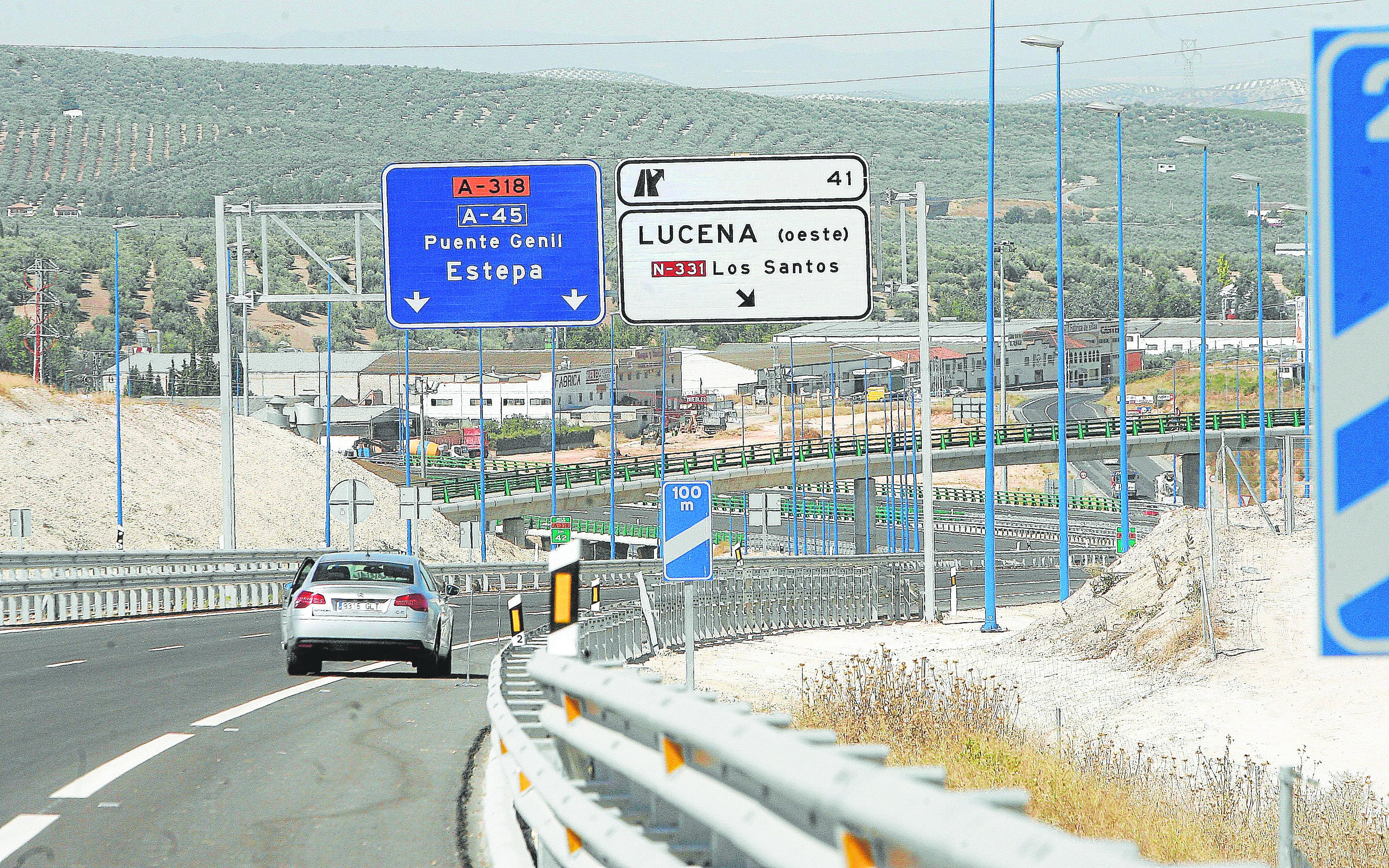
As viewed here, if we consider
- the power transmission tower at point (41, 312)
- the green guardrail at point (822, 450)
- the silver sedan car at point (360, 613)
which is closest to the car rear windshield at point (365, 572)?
the silver sedan car at point (360, 613)

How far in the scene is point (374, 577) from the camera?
1917 cm

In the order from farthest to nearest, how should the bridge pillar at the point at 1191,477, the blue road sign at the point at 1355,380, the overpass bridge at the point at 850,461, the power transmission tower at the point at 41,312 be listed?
the bridge pillar at the point at 1191,477
the power transmission tower at the point at 41,312
the overpass bridge at the point at 850,461
the blue road sign at the point at 1355,380

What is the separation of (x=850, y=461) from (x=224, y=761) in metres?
78.9

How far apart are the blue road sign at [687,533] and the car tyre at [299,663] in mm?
4346

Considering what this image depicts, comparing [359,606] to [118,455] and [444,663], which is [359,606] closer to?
[444,663]

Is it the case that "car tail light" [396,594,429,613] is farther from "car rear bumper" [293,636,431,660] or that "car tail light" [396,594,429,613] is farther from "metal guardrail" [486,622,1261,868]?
"metal guardrail" [486,622,1261,868]

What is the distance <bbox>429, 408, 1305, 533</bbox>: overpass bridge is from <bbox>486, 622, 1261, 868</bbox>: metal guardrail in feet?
245

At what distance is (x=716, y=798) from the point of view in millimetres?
5020

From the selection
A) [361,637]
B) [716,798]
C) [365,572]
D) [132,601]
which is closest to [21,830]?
[716,798]

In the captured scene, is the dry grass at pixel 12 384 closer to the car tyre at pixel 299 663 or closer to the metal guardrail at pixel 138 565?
the metal guardrail at pixel 138 565

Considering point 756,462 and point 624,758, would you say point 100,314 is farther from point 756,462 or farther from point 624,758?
point 624,758

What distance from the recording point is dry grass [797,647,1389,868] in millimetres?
11461

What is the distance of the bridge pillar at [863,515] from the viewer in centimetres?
8481

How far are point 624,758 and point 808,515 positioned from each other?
103906mm
